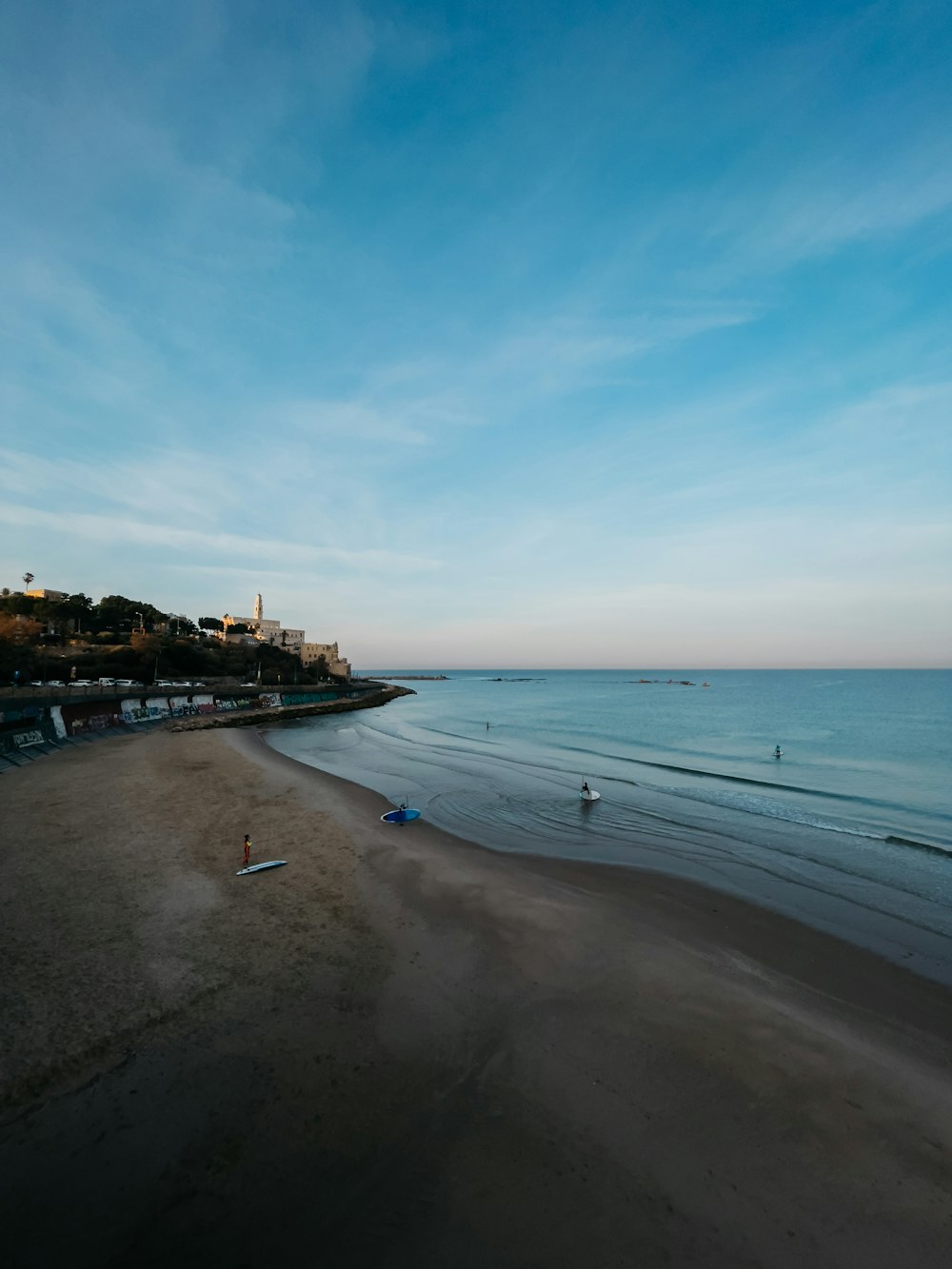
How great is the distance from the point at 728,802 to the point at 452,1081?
23.3 meters

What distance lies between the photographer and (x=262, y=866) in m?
16.3

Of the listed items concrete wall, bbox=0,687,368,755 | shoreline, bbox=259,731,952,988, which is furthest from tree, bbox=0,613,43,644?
shoreline, bbox=259,731,952,988

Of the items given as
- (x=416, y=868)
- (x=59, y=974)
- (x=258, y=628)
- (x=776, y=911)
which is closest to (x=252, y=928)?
(x=59, y=974)

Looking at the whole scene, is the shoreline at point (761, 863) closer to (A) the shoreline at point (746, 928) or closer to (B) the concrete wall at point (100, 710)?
(A) the shoreline at point (746, 928)

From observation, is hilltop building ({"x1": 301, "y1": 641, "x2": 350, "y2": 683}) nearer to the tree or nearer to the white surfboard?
the tree

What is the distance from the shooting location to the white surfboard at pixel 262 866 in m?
15.9

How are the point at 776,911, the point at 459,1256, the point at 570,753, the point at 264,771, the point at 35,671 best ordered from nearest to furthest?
the point at 459,1256 < the point at 776,911 < the point at 264,771 < the point at 570,753 < the point at 35,671

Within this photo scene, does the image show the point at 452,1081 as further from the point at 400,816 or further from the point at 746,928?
the point at 400,816

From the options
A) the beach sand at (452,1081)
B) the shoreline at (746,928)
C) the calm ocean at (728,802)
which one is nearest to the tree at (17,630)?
the calm ocean at (728,802)

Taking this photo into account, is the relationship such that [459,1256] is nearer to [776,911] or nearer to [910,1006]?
[910,1006]

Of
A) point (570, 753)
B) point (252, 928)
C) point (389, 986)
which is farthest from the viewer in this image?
point (570, 753)

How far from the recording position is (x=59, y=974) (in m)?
10.3

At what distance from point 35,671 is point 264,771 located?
156ft

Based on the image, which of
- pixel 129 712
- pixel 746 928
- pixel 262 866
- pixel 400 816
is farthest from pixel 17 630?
pixel 746 928
